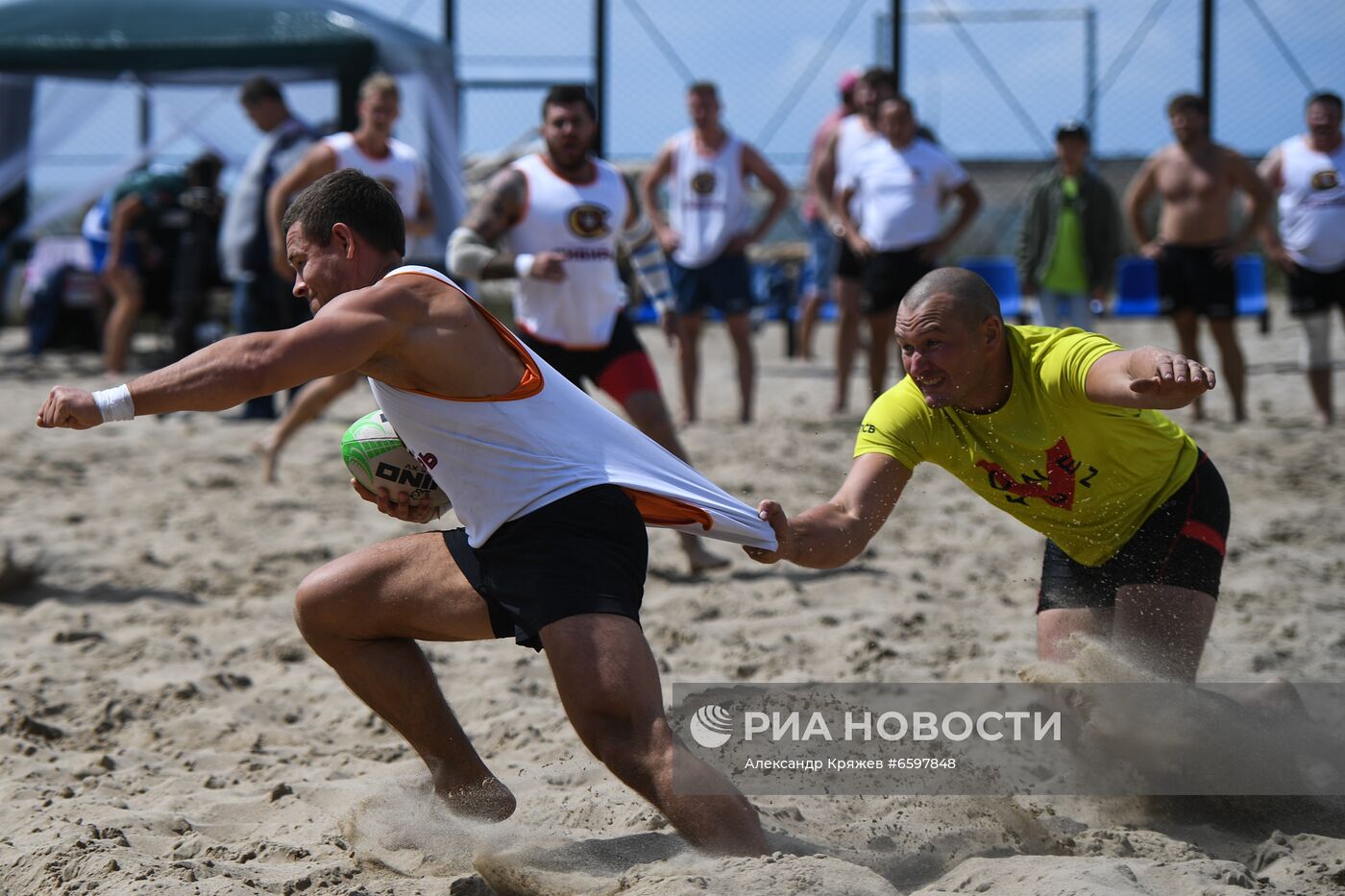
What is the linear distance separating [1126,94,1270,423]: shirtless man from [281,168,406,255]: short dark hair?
700cm

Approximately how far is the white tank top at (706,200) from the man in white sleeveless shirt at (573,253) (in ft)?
10.8

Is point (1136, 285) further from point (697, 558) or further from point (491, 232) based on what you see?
point (491, 232)

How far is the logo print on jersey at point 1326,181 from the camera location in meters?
8.91

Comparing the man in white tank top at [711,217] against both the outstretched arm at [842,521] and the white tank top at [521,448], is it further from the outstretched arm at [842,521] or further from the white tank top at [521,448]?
the white tank top at [521,448]

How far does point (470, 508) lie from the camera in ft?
9.59

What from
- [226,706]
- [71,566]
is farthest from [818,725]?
[71,566]

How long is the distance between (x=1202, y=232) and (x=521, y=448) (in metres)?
7.16

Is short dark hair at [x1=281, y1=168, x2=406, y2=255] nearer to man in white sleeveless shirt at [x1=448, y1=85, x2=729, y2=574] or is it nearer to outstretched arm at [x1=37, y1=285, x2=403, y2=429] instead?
outstretched arm at [x1=37, y1=285, x2=403, y2=429]

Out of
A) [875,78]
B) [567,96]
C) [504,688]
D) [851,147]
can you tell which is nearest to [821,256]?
[851,147]

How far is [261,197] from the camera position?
9.16 metres

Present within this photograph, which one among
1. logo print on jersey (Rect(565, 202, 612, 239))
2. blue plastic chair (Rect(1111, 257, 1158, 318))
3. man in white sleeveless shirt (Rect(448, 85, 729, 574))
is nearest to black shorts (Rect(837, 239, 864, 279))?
man in white sleeveless shirt (Rect(448, 85, 729, 574))

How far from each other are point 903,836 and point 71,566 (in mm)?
3966

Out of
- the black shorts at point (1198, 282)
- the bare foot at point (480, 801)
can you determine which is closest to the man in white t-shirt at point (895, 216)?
the black shorts at point (1198, 282)

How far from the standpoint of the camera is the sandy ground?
9.41 ft
